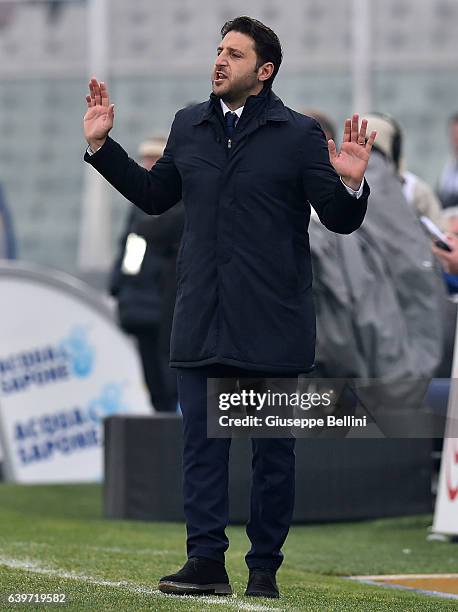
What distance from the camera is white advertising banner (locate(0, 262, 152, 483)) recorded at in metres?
12.1

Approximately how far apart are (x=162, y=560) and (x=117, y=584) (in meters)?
1.10

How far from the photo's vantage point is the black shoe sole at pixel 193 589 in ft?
17.5

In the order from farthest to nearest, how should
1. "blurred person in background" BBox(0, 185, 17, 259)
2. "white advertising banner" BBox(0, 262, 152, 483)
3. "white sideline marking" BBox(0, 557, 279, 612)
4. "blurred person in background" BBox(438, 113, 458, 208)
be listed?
"blurred person in background" BBox(0, 185, 17, 259), "blurred person in background" BBox(438, 113, 458, 208), "white advertising banner" BBox(0, 262, 152, 483), "white sideline marking" BBox(0, 557, 279, 612)

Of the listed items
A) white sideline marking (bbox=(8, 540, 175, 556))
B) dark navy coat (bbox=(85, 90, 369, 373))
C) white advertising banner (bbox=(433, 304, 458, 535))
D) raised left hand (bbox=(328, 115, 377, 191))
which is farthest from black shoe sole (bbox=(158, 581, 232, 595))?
white advertising banner (bbox=(433, 304, 458, 535))

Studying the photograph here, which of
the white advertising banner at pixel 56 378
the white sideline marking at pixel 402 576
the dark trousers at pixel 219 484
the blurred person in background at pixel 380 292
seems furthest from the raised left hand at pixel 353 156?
the white advertising banner at pixel 56 378

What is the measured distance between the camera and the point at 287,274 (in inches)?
214

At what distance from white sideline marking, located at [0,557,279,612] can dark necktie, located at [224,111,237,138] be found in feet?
4.77

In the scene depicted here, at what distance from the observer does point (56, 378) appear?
40.2 ft

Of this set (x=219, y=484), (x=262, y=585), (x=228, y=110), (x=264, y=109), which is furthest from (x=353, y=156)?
(x=262, y=585)

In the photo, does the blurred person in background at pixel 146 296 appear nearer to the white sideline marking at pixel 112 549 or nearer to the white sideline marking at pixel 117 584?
the white sideline marking at pixel 112 549

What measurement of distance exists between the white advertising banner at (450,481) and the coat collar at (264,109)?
269 cm

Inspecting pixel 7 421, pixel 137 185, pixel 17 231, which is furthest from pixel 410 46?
pixel 137 185

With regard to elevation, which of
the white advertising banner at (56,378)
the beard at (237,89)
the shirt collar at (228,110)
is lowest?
the white advertising banner at (56,378)

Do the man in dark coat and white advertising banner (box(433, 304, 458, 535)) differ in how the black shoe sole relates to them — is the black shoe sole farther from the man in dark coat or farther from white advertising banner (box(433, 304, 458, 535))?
white advertising banner (box(433, 304, 458, 535))
